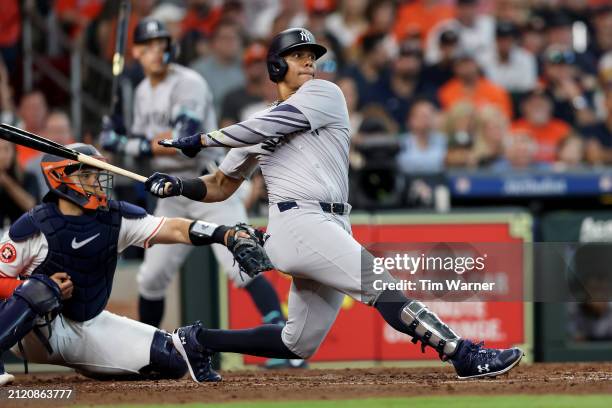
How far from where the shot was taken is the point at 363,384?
21.4 ft

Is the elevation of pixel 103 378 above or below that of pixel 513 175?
below

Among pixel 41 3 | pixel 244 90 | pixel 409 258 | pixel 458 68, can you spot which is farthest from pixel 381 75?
pixel 409 258

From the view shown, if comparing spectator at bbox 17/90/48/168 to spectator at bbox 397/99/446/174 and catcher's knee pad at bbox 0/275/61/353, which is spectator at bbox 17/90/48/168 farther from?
catcher's knee pad at bbox 0/275/61/353

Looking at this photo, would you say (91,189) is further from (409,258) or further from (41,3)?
(41,3)

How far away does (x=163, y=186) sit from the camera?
6.15 m

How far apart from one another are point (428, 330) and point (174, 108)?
3107 millimetres

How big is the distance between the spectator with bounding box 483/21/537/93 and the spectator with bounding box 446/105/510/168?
107cm

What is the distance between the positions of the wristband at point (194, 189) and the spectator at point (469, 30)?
275 inches

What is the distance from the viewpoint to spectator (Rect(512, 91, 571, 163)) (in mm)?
11906

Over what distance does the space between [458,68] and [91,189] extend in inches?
260

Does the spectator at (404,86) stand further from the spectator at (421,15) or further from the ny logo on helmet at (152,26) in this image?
the ny logo on helmet at (152,26)

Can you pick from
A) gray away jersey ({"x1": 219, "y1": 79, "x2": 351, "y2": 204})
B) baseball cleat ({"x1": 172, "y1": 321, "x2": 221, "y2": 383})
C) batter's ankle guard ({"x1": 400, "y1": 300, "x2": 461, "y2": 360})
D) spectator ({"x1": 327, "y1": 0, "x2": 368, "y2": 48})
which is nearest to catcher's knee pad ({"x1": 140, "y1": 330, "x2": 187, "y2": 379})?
baseball cleat ({"x1": 172, "y1": 321, "x2": 221, "y2": 383})

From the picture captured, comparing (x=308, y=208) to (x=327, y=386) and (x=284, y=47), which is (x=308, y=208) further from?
(x=327, y=386)

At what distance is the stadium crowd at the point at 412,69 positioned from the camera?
36.5 ft
